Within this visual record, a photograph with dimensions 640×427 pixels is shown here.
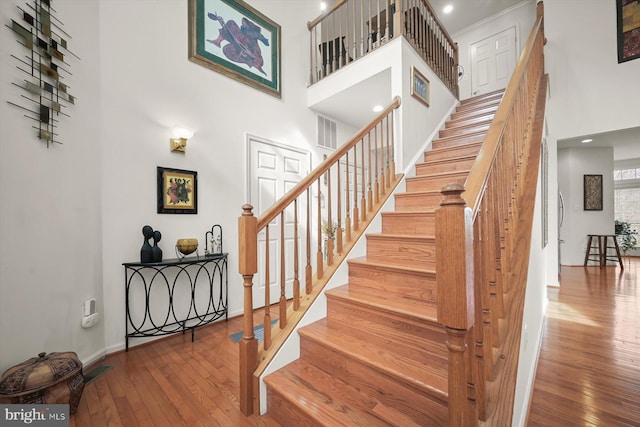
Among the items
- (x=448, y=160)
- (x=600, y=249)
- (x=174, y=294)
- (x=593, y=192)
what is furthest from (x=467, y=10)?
(x=174, y=294)

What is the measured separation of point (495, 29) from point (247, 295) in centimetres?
711

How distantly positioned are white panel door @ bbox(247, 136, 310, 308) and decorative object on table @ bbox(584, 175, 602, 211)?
6044 mm

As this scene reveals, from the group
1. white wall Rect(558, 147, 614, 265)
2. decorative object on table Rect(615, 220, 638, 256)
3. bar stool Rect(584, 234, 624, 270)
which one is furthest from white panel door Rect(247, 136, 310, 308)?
decorative object on table Rect(615, 220, 638, 256)

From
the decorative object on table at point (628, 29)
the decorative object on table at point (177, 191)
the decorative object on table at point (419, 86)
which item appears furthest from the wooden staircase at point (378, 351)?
the decorative object on table at point (628, 29)

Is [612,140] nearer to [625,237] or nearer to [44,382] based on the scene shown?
[625,237]

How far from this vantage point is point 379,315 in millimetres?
1602

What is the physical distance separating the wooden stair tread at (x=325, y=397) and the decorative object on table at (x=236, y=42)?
3.10 meters

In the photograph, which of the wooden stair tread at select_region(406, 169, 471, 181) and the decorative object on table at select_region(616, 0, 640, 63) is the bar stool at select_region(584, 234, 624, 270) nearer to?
the decorative object on table at select_region(616, 0, 640, 63)

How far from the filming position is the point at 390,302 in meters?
1.64

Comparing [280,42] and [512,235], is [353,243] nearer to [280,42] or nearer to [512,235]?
[512,235]

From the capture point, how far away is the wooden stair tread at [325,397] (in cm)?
119

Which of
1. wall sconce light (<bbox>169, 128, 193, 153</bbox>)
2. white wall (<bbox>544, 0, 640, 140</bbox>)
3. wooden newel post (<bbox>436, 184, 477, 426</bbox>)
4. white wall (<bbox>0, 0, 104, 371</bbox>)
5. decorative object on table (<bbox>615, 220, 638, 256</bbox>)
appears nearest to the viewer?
wooden newel post (<bbox>436, 184, 477, 426</bbox>)

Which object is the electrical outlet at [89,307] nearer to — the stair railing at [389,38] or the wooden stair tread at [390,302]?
the wooden stair tread at [390,302]

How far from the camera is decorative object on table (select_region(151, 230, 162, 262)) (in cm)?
228
